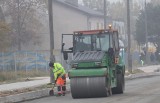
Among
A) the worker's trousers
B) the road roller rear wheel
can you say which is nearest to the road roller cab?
the road roller rear wheel

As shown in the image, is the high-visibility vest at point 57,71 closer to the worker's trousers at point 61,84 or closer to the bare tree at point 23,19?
the worker's trousers at point 61,84

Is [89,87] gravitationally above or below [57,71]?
below

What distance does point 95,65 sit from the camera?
21.1 metres

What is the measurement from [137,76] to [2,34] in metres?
11.4

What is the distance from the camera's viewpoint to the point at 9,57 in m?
42.9

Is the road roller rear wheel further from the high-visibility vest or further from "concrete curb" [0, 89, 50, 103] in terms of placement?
the high-visibility vest

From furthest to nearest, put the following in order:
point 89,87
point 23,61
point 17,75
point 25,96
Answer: point 23,61, point 17,75, point 25,96, point 89,87

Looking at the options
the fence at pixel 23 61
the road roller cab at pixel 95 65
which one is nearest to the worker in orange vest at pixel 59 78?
the road roller cab at pixel 95 65

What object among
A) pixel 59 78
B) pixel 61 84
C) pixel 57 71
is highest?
pixel 57 71

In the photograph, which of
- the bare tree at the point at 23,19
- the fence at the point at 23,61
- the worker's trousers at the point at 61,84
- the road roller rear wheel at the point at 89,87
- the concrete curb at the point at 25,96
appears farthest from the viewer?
the bare tree at the point at 23,19

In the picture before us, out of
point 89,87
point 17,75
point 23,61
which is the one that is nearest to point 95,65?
point 89,87

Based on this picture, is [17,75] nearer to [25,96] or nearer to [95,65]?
[25,96]

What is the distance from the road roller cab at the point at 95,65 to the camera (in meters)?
20.8

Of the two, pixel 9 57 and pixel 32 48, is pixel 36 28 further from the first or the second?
pixel 9 57
